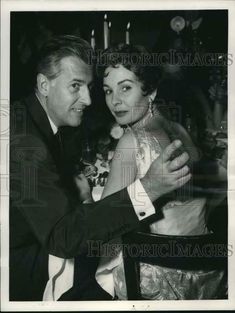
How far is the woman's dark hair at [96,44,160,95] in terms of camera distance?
1237 millimetres

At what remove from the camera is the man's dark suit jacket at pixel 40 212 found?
1234 mm

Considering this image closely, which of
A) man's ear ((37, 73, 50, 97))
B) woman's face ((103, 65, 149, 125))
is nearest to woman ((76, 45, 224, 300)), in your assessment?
woman's face ((103, 65, 149, 125))

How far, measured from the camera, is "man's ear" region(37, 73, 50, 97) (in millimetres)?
1240

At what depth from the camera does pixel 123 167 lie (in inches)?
48.8

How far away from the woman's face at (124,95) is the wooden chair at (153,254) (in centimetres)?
32

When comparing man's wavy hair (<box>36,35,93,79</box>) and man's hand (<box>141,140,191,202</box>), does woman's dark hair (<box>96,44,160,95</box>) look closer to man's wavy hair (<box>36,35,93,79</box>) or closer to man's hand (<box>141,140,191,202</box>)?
man's wavy hair (<box>36,35,93,79</box>)

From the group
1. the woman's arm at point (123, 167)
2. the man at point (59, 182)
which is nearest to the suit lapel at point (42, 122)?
the man at point (59, 182)

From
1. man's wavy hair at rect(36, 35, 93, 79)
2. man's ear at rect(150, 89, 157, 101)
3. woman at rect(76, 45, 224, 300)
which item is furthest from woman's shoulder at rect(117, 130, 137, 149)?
man's wavy hair at rect(36, 35, 93, 79)

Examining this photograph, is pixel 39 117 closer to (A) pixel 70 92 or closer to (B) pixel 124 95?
(A) pixel 70 92

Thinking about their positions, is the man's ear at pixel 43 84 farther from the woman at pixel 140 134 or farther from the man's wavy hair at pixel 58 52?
the woman at pixel 140 134

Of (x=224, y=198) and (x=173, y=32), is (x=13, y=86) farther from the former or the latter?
(x=224, y=198)

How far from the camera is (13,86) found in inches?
49.3

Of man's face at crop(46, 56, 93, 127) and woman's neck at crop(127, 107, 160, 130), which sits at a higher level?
man's face at crop(46, 56, 93, 127)

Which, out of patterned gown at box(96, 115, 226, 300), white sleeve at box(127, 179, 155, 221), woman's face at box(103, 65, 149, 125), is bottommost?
patterned gown at box(96, 115, 226, 300)
